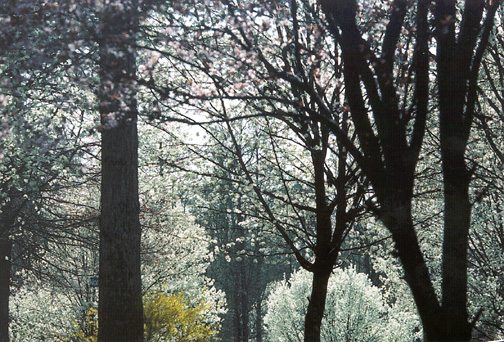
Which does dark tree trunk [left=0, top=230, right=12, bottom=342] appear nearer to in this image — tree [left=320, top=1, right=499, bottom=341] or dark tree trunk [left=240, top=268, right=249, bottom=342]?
tree [left=320, top=1, right=499, bottom=341]

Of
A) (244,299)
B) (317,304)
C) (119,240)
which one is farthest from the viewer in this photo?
(244,299)

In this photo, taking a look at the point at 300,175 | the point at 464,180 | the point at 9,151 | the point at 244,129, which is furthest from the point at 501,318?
the point at 9,151

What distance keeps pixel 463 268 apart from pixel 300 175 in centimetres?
670

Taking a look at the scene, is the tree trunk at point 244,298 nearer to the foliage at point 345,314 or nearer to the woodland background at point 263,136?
the foliage at point 345,314

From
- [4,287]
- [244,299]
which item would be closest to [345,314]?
[4,287]

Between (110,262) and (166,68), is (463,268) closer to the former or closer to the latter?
(110,262)

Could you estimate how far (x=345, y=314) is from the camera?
18.8 m

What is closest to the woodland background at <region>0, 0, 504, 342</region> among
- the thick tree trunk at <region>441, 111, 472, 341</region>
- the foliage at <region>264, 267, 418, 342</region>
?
the thick tree trunk at <region>441, 111, 472, 341</region>

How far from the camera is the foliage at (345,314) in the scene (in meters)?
18.7

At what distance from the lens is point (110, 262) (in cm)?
600

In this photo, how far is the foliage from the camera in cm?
1866

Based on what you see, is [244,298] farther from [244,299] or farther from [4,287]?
[4,287]

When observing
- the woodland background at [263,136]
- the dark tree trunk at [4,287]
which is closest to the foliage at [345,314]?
the woodland background at [263,136]

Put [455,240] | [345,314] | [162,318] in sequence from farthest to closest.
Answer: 1. [345,314]
2. [162,318]
3. [455,240]
